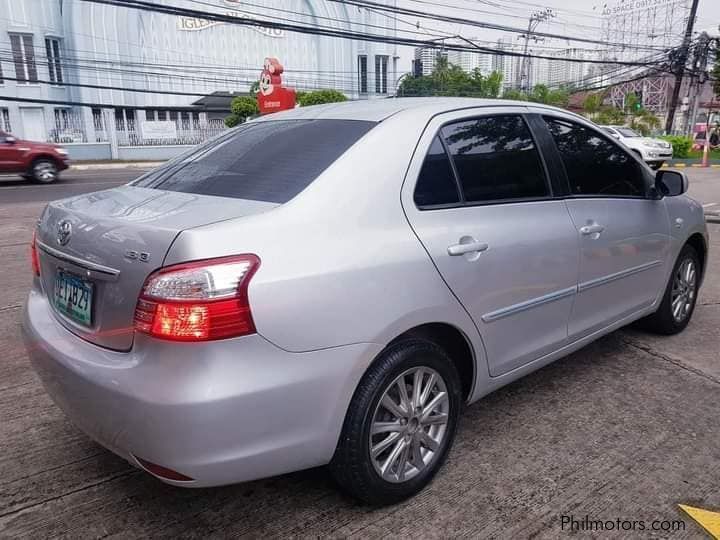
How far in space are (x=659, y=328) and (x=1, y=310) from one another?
5022mm

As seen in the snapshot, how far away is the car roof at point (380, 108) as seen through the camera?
2654mm

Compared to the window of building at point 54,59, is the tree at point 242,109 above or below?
below

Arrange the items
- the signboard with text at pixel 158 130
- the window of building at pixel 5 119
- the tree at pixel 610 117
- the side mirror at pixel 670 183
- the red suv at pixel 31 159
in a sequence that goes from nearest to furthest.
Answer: the side mirror at pixel 670 183, the red suv at pixel 31 159, the window of building at pixel 5 119, the tree at pixel 610 117, the signboard with text at pixel 158 130

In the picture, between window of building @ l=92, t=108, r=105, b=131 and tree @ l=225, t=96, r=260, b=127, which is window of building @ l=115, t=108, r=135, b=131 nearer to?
window of building @ l=92, t=108, r=105, b=131

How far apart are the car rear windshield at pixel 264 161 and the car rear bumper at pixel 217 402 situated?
620 millimetres

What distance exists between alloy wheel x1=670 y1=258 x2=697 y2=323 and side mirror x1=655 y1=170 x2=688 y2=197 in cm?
63

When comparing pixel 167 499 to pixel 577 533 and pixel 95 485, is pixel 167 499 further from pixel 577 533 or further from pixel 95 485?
pixel 577 533

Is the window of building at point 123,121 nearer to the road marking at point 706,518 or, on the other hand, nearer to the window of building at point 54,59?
the window of building at point 54,59

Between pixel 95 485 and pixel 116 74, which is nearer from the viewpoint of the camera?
pixel 95 485

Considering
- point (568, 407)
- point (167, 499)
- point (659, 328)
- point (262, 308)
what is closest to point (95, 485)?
point (167, 499)

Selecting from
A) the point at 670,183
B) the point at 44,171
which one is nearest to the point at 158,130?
the point at 44,171

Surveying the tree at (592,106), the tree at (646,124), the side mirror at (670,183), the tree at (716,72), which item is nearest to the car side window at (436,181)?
the side mirror at (670,183)

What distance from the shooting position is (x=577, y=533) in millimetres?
2264

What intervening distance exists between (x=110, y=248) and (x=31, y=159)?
16330 millimetres
